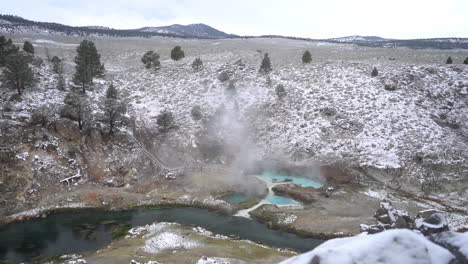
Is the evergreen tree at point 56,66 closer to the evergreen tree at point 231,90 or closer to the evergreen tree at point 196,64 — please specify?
the evergreen tree at point 196,64

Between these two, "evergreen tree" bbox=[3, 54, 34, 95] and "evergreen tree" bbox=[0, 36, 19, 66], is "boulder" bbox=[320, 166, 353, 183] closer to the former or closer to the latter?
"evergreen tree" bbox=[3, 54, 34, 95]

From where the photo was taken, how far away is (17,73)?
137ft

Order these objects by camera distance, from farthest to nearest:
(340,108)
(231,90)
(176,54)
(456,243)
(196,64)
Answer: (176,54), (196,64), (231,90), (340,108), (456,243)

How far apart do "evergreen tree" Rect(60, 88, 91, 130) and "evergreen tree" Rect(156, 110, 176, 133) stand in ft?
34.0

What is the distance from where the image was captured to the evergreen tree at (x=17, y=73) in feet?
135

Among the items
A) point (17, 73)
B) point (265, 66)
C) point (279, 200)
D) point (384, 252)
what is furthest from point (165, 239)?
point (265, 66)

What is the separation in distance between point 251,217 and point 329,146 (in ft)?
62.2

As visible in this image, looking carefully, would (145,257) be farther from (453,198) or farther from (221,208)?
(453,198)

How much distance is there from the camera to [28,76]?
43.2 m

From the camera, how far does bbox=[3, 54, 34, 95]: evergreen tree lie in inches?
1620

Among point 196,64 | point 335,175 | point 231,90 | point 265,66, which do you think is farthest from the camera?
point 196,64

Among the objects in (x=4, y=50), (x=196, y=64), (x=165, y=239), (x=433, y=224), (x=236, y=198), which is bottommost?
(x=236, y=198)

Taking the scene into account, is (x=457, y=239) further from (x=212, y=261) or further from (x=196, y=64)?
(x=196, y=64)

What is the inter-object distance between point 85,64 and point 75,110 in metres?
10.9
